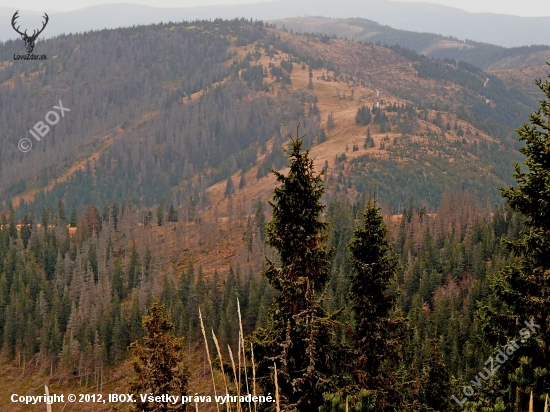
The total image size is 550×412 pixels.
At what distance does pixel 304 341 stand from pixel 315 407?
2591mm

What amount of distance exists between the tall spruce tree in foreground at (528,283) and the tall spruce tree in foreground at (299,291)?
665 cm

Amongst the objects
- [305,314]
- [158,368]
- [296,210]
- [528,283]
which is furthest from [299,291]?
[158,368]

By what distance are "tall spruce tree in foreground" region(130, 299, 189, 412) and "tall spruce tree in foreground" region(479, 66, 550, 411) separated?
14942mm

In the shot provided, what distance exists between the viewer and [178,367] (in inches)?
1057

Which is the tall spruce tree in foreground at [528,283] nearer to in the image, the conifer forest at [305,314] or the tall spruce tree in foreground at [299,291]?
the conifer forest at [305,314]

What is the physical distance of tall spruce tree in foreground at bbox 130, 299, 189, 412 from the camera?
26344mm

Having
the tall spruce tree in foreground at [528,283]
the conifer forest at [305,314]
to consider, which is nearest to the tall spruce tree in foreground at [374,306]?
the conifer forest at [305,314]

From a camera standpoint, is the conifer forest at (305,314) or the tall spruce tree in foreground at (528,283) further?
the conifer forest at (305,314)

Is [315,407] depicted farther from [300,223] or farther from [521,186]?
[521,186]

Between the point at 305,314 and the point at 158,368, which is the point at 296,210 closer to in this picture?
the point at 305,314

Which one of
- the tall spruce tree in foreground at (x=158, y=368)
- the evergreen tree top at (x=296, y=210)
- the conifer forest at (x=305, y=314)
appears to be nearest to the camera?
the conifer forest at (x=305, y=314)

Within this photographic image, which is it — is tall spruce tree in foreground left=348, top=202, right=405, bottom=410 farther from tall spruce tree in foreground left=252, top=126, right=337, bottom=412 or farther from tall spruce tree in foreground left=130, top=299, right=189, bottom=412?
tall spruce tree in foreground left=130, top=299, right=189, bottom=412

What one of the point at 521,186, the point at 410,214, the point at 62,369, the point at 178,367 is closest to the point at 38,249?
the point at 62,369

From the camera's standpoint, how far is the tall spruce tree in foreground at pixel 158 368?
86.4ft
